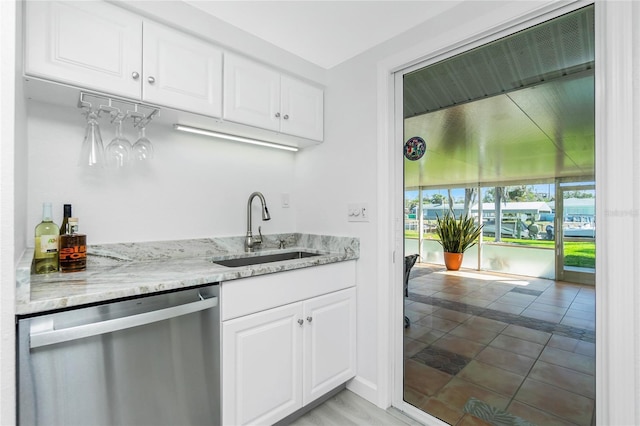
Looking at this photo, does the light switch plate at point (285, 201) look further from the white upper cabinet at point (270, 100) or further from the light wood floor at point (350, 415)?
the light wood floor at point (350, 415)

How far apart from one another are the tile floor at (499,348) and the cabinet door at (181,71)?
163 cm

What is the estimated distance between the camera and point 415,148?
1851 millimetres

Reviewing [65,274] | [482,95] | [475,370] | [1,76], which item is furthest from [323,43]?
[475,370]

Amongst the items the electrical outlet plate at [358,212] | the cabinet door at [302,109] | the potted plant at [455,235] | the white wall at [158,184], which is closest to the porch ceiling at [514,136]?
the potted plant at [455,235]

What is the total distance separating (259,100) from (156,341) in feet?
4.69

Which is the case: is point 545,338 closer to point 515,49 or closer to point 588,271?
point 588,271

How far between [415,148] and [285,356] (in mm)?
1464

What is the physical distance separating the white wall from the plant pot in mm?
1267

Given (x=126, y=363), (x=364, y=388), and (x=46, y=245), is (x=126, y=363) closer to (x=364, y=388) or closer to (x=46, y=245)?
(x=46, y=245)

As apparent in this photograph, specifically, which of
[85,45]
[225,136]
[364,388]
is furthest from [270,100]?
[364,388]

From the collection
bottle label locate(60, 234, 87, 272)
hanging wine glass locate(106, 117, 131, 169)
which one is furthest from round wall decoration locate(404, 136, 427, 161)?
bottle label locate(60, 234, 87, 272)

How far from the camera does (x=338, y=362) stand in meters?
1.87

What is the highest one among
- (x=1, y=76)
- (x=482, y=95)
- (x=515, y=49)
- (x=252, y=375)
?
(x=515, y=49)

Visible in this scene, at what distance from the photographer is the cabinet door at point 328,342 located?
1702 millimetres
